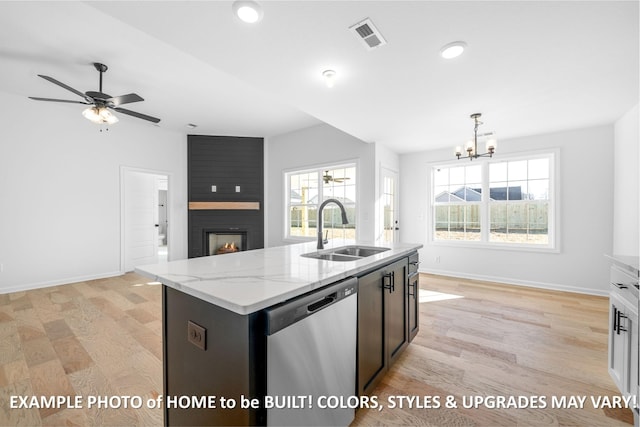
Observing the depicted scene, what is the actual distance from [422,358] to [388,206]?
3.35 m

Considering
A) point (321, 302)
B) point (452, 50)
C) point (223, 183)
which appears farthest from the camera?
point (223, 183)

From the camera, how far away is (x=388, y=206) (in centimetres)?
521

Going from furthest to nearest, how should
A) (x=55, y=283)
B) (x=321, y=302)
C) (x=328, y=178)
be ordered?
(x=328, y=178) < (x=55, y=283) < (x=321, y=302)

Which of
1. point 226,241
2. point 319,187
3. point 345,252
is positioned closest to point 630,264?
point 345,252

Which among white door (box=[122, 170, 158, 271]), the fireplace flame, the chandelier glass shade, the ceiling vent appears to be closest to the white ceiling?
the ceiling vent

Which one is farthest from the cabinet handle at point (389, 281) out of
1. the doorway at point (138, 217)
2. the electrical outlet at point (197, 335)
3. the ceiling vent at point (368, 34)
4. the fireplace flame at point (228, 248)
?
the doorway at point (138, 217)

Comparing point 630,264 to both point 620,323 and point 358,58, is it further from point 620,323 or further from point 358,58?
point 358,58

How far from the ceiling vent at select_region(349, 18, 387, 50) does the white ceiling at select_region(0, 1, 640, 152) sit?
0.04 meters

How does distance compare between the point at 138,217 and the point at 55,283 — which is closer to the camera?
the point at 55,283

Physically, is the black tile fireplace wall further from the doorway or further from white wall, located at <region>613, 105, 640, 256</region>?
white wall, located at <region>613, 105, 640, 256</region>

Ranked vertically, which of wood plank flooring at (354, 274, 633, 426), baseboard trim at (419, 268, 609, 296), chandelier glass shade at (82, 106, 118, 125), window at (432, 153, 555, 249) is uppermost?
chandelier glass shade at (82, 106, 118, 125)

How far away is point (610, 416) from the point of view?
1.57 m

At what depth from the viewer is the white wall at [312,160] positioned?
465cm

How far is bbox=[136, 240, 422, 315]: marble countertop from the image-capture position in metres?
0.95
